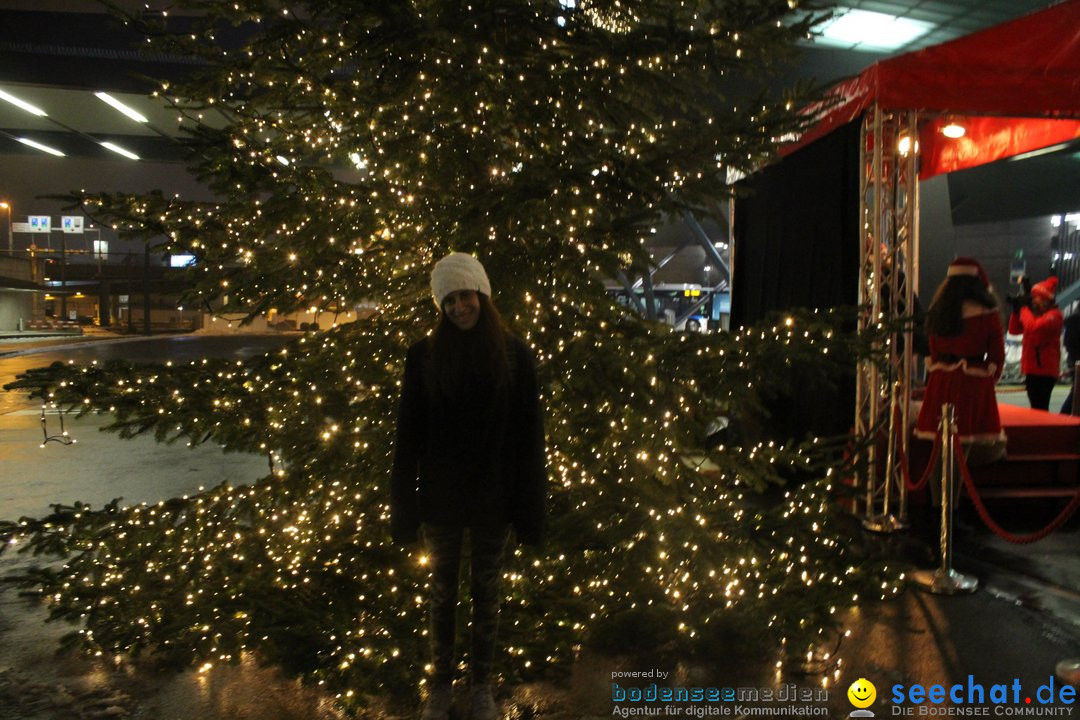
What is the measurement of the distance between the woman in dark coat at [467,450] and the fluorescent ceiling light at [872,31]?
1451cm

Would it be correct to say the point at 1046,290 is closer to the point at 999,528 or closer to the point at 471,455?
the point at 999,528

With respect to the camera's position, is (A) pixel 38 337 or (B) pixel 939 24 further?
(A) pixel 38 337

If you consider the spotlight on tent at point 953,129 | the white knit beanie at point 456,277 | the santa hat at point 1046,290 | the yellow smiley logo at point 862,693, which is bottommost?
the yellow smiley logo at point 862,693

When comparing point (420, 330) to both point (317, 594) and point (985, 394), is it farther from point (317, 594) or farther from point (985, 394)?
point (985, 394)

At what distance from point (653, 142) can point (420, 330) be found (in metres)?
1.62

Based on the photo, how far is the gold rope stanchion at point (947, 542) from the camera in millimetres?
4438

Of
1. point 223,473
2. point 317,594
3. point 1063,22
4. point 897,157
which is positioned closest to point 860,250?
point 897,157

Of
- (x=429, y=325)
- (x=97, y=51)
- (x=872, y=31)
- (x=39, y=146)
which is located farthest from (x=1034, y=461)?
(x=39, y=146)

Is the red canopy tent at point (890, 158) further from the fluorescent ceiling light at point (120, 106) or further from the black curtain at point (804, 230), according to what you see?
the fluorescent ceiling light at point (120, 106)

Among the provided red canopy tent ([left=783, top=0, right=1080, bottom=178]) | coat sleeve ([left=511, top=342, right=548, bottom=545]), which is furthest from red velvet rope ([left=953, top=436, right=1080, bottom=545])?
coat sleeve ([left=511, top=342, right=548, bottom=545])

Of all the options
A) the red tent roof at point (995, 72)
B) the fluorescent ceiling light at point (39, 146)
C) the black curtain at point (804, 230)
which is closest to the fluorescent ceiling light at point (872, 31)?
the black curtain at point (804, 230)

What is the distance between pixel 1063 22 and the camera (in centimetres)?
546

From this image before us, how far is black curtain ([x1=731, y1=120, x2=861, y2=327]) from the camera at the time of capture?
236 inches

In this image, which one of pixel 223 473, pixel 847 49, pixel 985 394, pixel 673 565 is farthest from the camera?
pixel 847 49
